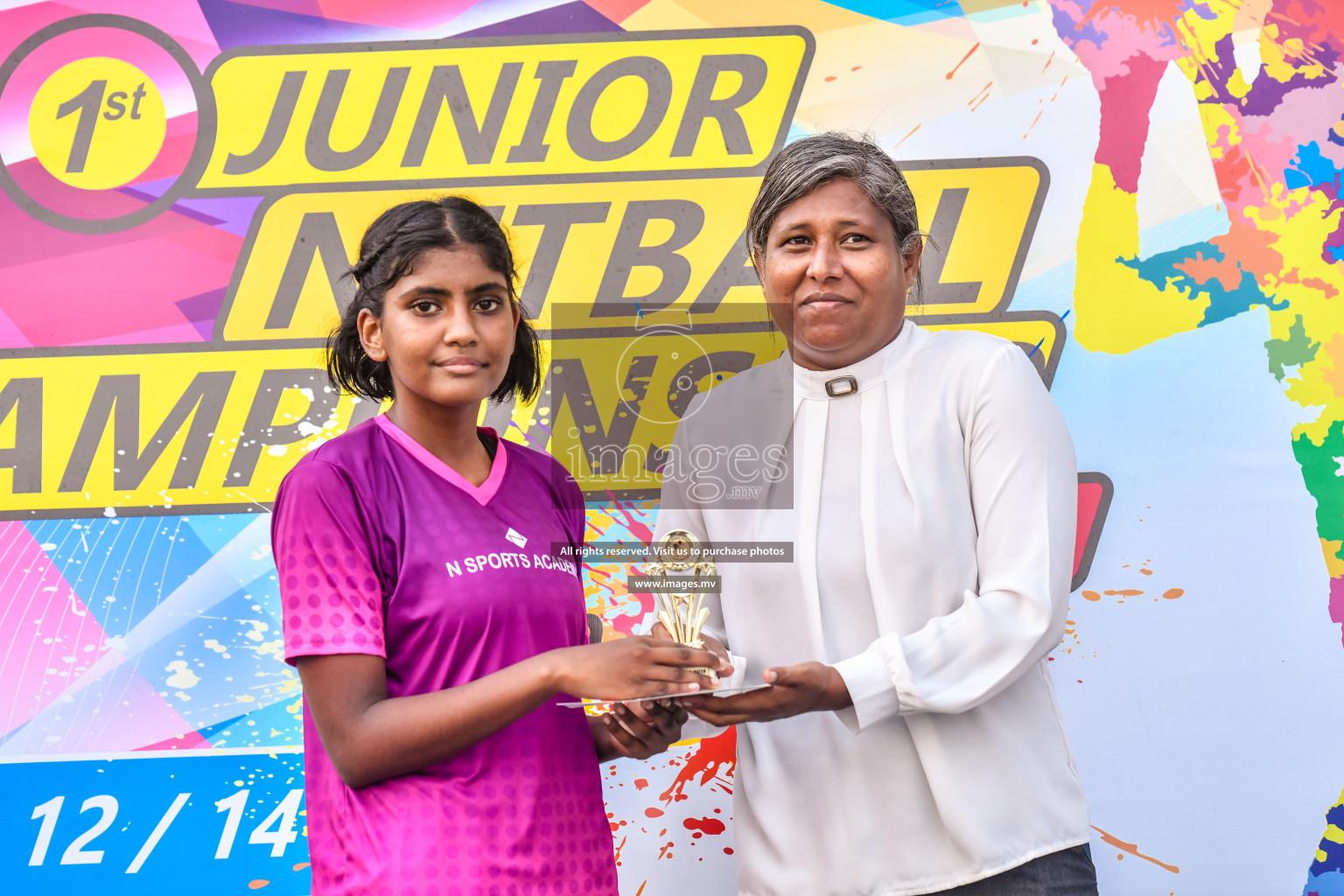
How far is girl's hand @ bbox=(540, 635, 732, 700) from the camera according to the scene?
1.43m

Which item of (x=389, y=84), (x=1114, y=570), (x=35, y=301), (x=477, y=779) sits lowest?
(x=477, y=779)

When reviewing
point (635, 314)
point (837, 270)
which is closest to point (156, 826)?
point (635, 314)

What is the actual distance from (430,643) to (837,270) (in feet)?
2.99

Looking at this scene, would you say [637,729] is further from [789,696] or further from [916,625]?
[916,625]

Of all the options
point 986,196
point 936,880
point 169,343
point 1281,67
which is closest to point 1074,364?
point 986,196

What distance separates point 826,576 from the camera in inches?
66.2

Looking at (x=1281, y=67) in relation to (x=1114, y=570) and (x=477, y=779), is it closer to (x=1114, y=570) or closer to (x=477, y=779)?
(x=1114, y=570)

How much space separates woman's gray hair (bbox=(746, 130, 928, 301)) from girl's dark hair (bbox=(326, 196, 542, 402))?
1.62 feet

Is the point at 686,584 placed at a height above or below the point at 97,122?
below

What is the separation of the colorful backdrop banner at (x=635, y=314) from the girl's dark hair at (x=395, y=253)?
85 cm

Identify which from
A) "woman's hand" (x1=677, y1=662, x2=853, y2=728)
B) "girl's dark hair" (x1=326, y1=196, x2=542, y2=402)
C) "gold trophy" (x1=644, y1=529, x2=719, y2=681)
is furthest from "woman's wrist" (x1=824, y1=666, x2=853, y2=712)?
"girl's dark hair" (x1=326, y1=196, x2=542, y2=402)

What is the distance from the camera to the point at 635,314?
113 inches

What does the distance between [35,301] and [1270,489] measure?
3.55 m

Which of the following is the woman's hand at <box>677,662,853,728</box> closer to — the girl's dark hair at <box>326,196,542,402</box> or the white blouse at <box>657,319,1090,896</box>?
the white blouse at <box>657,319,1090,896</box>
